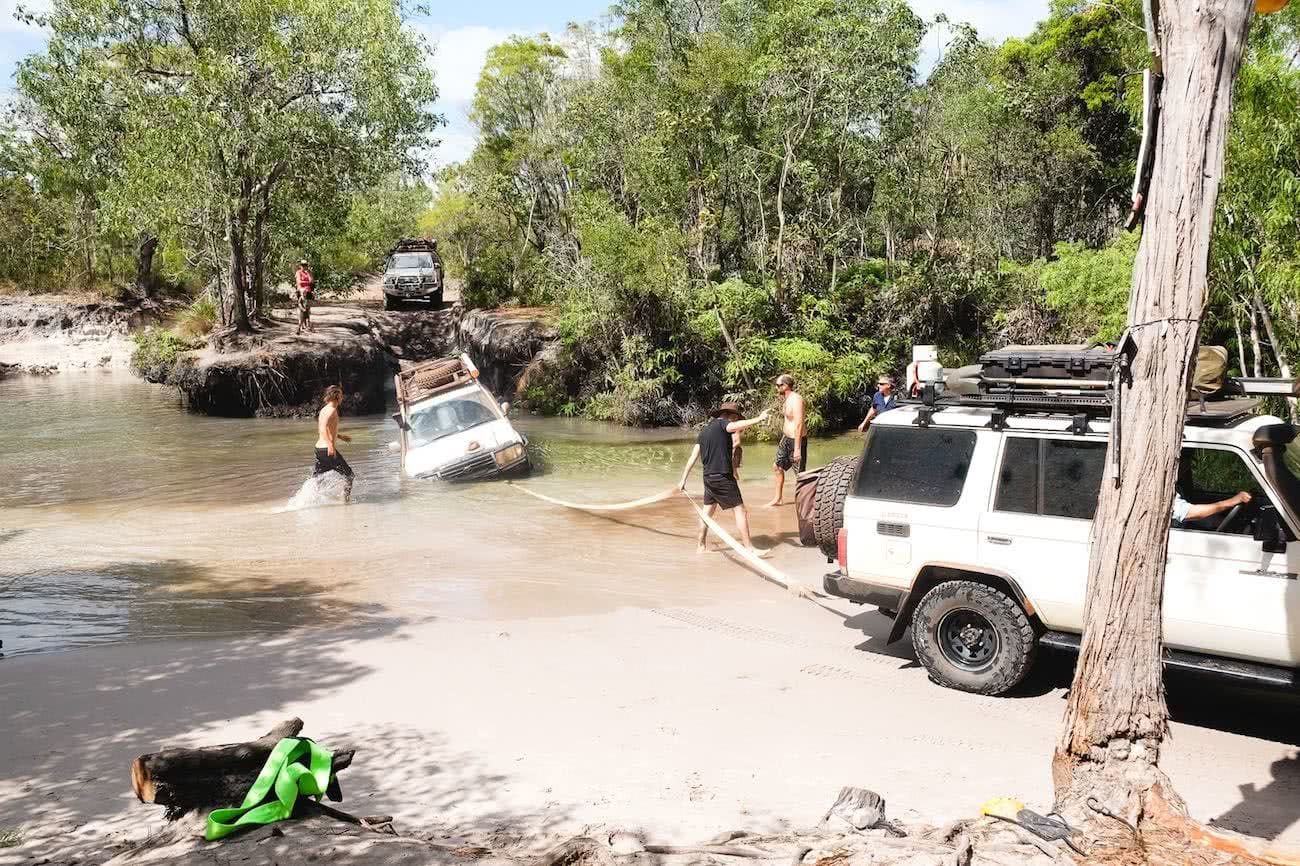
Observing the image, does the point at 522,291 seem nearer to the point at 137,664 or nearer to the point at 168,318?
the point at 168,318

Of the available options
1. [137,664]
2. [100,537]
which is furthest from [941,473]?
[100,537]

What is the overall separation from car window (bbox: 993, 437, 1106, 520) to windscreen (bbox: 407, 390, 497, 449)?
10.6 metres

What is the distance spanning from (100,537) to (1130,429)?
1218cm

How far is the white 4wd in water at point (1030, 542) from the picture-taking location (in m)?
5.70

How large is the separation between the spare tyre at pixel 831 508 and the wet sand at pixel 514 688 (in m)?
0.81

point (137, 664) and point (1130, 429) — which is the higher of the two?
point (1130, 429)

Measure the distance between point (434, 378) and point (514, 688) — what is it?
10.7 meters

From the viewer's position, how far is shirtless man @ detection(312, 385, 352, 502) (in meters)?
14.0

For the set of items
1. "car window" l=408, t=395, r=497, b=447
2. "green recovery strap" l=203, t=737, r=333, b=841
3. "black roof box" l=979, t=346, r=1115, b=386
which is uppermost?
"black roof box" l=979, t=346, r=1115, b=386

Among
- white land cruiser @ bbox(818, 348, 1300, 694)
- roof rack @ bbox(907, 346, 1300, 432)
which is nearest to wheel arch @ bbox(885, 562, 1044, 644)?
white land cruiser @ bbox(818, 348, 1300, 694)

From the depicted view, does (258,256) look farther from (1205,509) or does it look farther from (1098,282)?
(1205,509)

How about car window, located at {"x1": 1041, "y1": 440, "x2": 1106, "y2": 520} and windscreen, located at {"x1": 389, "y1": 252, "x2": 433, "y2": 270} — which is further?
windscreen, located at {"x1": 389, "y1": 252, "x2": 433, "y2": 270}

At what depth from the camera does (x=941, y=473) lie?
6.90m

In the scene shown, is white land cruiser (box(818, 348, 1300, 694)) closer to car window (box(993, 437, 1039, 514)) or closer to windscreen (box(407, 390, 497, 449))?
car window (box(993, 437, 1039, 514))
